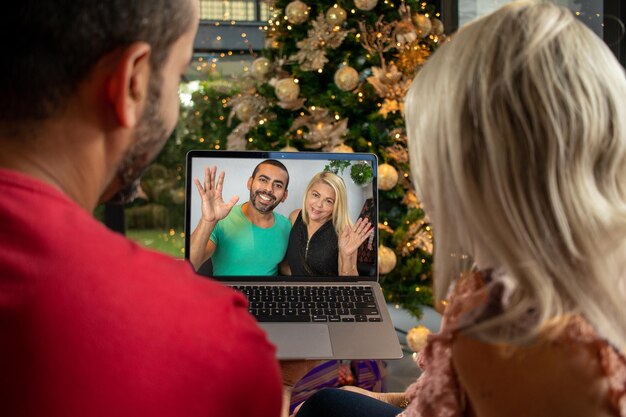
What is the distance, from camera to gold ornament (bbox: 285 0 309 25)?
2648 millimetres

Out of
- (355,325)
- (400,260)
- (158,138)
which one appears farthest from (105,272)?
(400,260)

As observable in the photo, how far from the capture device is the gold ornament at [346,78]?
259cm

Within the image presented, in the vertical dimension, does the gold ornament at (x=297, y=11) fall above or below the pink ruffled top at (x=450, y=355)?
above

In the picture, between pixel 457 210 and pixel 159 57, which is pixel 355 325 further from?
pixel 159 57

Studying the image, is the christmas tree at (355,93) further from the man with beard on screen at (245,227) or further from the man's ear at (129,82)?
the man's ear at (129,82)

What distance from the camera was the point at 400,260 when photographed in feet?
9.03

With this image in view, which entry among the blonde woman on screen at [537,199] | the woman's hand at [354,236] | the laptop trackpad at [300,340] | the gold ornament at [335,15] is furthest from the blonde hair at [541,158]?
the gold ornament at [335,15]

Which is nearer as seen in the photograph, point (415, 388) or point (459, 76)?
point (459, 76)

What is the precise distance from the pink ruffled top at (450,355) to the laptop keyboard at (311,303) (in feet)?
1.61

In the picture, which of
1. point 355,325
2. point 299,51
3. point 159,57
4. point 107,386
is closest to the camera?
point 107,386

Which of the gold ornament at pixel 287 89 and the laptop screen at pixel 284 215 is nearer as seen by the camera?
the laptop screen at pixel 284 215

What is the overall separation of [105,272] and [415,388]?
57 centimetres

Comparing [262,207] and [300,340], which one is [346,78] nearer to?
[262,207]

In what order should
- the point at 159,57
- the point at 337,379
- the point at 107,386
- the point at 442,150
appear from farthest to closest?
the point at 337,379
the point at 442,150
the point at 159,57
the point at 107,386
